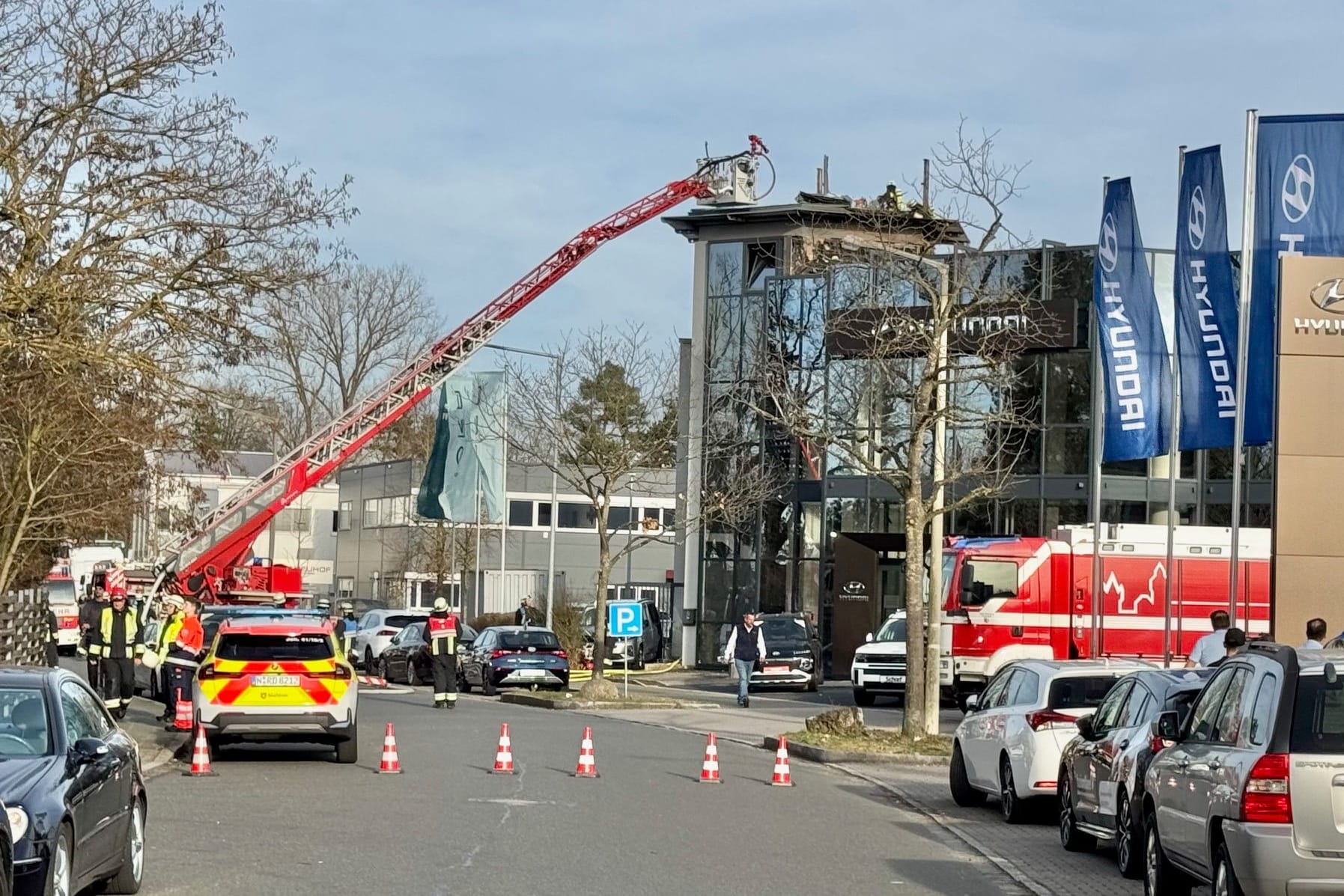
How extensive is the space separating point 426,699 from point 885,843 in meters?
23.5

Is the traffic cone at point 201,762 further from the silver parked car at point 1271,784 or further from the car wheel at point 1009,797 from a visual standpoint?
→ the silver parked car at point 1271,784

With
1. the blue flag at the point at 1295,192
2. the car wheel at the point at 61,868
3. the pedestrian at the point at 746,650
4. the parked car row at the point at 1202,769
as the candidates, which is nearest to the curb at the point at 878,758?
the blue flag at the point at 1295,192

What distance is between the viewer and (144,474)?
3073 cm

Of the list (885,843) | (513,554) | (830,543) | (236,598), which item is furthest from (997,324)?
(513,554)

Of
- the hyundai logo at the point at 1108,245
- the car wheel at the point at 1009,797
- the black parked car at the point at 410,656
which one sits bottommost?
the black parked car at the point at 410,656

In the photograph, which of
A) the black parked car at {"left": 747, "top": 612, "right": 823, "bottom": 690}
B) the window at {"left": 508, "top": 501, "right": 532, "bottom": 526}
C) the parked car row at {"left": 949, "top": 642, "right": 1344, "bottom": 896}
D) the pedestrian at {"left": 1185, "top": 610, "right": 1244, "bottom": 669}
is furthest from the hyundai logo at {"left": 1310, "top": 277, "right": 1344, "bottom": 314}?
the window at {"left": 508, "top": 501, "right": 532, "bottom": 526}

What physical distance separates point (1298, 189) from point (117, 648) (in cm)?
1598

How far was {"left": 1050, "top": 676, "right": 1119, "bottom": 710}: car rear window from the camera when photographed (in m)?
16.7

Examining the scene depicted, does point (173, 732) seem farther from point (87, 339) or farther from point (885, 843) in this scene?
point (885, 843)

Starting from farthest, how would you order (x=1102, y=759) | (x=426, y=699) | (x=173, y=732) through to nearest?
(x=426, y=699)
(x=173, y=732)
(x=1102, y=759)

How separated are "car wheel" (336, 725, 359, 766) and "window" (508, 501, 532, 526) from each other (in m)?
56.4

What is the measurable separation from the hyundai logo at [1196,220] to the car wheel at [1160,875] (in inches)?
629

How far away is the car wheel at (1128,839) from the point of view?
41.4ft

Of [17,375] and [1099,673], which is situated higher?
[17,375]
